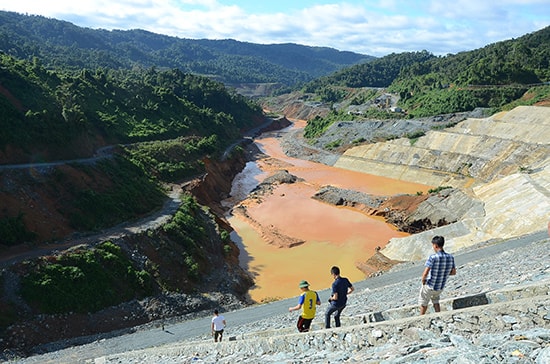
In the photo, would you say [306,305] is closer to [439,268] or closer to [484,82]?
[439,268]

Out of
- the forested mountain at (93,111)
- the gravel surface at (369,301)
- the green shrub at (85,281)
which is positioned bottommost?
the gravel surface at (369,301)

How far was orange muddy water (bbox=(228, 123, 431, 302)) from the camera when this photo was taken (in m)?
35.4

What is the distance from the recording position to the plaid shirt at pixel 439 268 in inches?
434

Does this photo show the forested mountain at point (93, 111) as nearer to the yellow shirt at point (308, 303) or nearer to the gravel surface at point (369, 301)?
the gravel surface at point (369, 301)

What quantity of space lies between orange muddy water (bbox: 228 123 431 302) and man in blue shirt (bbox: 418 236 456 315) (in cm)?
2119

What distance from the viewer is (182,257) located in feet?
105

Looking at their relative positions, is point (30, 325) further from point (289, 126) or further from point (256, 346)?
point (289, 126)

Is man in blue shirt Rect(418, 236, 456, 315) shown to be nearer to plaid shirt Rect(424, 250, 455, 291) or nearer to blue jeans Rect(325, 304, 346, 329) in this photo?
plaid shirt Rect(424, 250, 455, 291)

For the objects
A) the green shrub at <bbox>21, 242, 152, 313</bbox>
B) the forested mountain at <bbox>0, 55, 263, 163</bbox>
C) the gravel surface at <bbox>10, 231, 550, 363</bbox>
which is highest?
the forested mountain at <bbox>0, 55, 263, 163</bbox>

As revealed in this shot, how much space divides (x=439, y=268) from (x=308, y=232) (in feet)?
114

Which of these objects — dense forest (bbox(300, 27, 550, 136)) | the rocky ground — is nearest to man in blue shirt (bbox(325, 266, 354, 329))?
the rocky ground

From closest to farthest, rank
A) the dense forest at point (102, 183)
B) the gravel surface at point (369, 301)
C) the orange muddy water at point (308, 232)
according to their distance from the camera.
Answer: the gravel surface at point (369, 301) → the dense forest at point (102, 183) → the orange muddy water at point (308, 232)

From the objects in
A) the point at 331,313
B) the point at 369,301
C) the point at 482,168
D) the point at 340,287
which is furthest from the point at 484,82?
the point at 340,287

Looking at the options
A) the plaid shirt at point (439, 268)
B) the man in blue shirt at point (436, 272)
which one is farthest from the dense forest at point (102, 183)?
the plaid shirt at point (439, 268)
